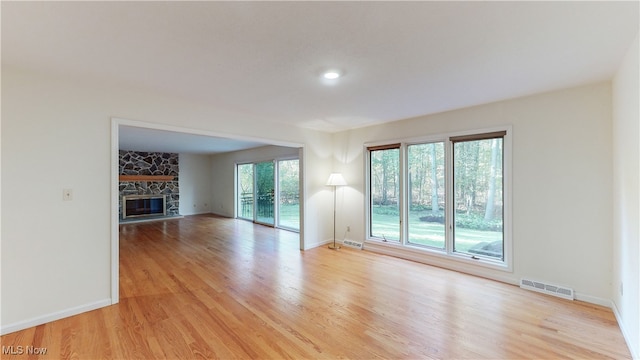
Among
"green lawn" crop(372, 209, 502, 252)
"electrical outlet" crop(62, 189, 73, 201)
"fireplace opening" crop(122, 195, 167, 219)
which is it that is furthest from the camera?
"fireplace opening" crop(122, 195, 167, 219)

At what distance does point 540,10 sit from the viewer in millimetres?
1570

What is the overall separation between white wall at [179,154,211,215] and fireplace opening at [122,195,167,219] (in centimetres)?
66

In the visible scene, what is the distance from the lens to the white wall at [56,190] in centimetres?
234

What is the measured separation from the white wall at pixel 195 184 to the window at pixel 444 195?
7.39 m

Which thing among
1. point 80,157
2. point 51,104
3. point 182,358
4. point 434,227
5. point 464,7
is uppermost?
point 464,7

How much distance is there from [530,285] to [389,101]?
2760 mm

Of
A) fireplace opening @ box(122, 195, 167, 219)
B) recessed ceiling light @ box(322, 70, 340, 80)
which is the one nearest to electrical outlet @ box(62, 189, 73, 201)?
recessed ceiling light @ box(322, 70, 340, 80)

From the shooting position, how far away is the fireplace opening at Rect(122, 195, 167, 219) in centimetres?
844

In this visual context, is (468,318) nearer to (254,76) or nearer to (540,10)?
(540,10)

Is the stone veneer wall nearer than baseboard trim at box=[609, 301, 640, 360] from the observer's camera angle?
No

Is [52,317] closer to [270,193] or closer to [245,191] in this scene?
[270,193]

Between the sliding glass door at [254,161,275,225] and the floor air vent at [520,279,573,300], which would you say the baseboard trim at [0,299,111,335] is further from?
the sliding glass door at [254,161,275,225]

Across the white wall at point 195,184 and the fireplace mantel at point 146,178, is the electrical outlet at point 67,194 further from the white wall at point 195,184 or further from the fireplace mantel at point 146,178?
the white wall at point 195,184

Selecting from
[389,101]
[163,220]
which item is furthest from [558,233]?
[163,220]
